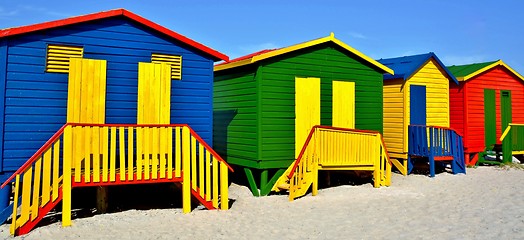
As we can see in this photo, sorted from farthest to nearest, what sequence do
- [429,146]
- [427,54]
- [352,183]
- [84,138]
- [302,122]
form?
[427,54]
[429,146]
[352,183]
[302,122]
[84,138]

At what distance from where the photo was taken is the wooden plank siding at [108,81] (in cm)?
886

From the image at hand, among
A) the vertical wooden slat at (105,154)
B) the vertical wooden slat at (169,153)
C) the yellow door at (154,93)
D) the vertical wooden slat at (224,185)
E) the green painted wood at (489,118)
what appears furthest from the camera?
the green painted wood at (489,118)

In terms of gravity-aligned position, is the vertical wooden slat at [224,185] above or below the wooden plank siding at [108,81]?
below

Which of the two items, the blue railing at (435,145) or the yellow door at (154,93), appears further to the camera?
the blue railing at (435,145)

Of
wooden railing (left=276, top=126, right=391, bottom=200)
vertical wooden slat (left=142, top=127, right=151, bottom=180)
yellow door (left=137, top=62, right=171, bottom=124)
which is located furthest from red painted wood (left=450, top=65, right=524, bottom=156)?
vertical wooden slat (left=142, top=127, right=151, bottom=180)

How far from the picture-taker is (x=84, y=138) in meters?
8.36

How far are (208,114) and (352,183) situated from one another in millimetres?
5001

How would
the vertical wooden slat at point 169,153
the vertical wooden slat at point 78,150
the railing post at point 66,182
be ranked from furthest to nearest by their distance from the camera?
1. the vertical wooden slat at point 169,153
2. the vertical wooden slat at point 78,150
3. the railing post at point 66,182

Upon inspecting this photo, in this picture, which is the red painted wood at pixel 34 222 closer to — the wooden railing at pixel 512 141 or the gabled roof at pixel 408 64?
the gabled roof at pixel 408 64

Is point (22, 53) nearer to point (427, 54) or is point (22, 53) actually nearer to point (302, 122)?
point (302, 122)

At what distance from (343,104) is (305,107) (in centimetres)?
132

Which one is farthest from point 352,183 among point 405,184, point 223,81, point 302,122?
point 223,81

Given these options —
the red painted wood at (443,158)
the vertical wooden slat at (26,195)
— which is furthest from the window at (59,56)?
the red painted wood at (443,158)

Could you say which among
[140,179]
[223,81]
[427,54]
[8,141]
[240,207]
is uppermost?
[427,54]
